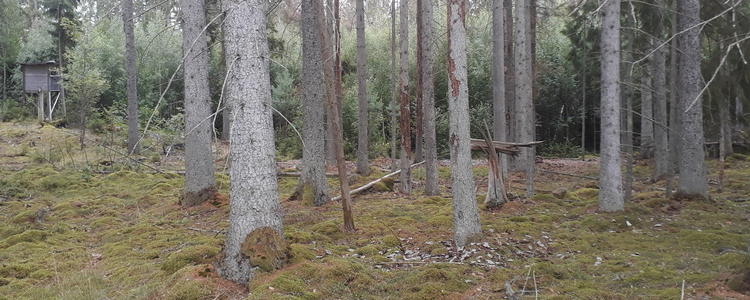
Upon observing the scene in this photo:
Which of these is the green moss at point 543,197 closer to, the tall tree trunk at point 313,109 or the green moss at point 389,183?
the green moss at point 389,183

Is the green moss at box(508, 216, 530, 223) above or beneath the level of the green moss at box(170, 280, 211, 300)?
above

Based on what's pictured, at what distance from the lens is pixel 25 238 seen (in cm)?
704

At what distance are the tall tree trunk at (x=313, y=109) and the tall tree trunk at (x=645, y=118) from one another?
6961mm

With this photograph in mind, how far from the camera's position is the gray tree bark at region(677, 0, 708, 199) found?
348 inches

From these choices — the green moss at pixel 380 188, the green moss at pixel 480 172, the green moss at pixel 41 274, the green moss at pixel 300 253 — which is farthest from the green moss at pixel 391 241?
the green moss at pixel 480 172

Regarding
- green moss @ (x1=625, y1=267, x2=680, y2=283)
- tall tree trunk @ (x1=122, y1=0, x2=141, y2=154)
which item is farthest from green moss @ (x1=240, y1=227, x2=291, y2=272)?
tall tree trunk @ (x1=122, y1=0, x2=141, y2=154)

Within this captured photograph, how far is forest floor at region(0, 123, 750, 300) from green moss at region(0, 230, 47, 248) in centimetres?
2

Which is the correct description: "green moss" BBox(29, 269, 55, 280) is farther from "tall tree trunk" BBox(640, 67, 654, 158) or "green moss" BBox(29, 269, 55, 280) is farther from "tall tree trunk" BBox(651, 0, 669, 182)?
"tall tree trunk" BBox(651, 0, 669, 182)

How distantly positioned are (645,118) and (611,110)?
11.5ft

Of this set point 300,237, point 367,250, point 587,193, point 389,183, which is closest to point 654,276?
point 367,250

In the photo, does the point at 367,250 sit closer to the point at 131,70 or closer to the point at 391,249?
the point at 391,249

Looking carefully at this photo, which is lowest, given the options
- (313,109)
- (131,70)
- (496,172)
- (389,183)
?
(389,183)

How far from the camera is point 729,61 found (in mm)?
10344

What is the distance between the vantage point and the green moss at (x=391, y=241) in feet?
21.7
